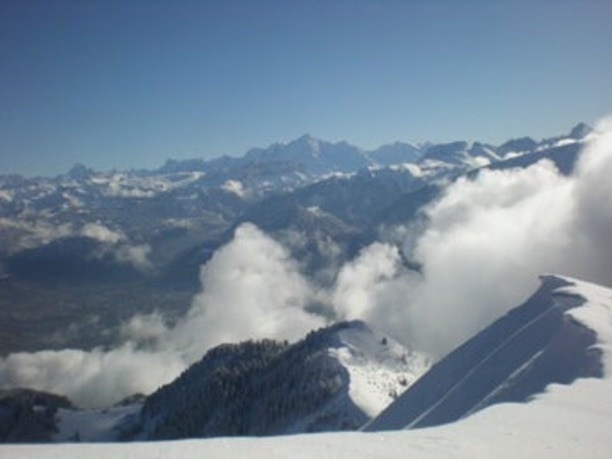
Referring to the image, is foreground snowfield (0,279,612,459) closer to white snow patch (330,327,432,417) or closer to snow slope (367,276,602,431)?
snow slope (367,276,602,431)

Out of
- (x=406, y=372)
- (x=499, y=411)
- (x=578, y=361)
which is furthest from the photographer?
(x=406, y=372)

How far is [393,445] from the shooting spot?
74.1 feet

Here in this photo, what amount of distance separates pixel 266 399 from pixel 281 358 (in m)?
20.0

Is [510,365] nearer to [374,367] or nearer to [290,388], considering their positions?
[290,388]

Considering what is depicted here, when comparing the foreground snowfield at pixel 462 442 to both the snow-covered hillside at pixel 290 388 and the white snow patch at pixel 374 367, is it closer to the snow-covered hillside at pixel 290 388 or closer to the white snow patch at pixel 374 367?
the snow-covered hillside at pixel 290 388

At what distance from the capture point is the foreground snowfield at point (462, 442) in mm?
20188

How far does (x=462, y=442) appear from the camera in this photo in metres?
23.4

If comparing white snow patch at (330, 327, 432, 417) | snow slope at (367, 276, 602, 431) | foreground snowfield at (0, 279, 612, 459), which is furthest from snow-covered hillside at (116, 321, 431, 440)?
foreground snowfield at (0, 279, 612, 459)

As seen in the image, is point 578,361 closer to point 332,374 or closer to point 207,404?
point 332,374

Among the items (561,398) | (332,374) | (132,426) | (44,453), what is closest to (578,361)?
(561,398)


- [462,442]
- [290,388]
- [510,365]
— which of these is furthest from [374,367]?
[462,442]

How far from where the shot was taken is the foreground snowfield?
20.2 m

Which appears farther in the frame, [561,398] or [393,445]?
[561,398]

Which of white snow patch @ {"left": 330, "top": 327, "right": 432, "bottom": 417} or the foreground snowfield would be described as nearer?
the foreground snowfield
